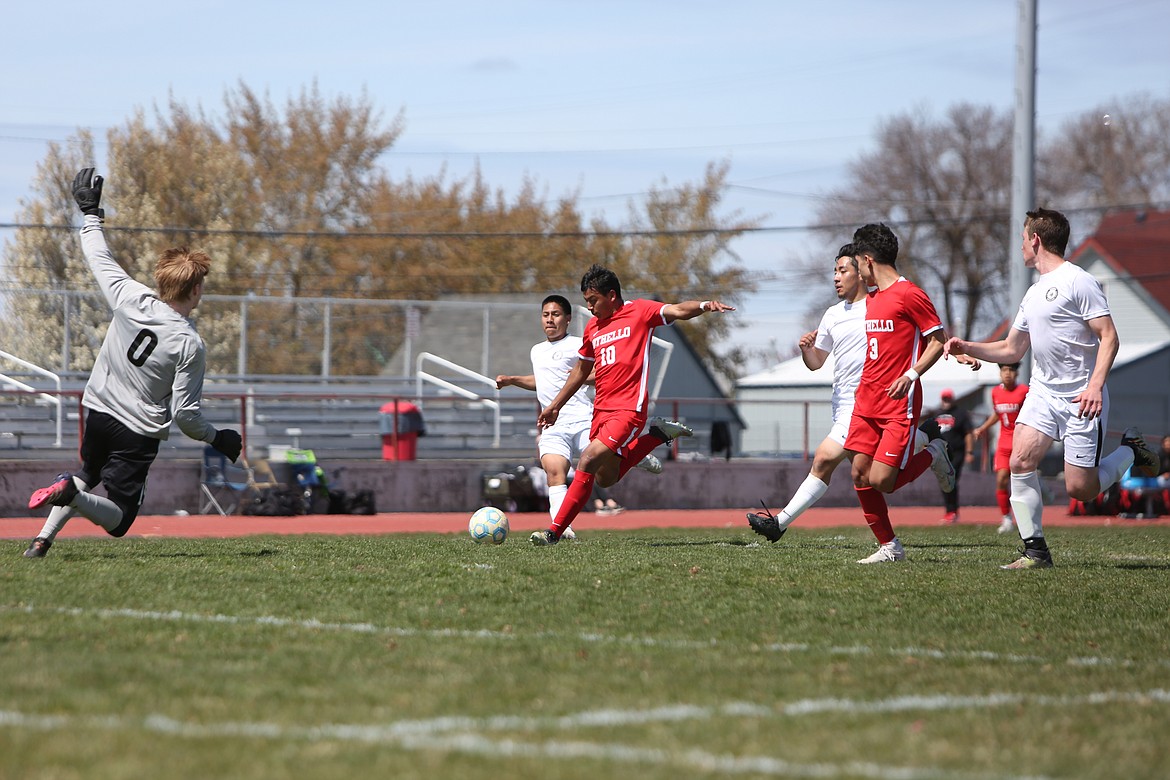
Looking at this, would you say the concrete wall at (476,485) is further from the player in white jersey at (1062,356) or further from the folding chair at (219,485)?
the player in white jersey at (1062,356)

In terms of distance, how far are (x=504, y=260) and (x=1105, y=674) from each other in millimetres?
57461

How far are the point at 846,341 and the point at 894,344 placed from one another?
143cm

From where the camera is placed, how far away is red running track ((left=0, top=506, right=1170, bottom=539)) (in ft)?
52.1

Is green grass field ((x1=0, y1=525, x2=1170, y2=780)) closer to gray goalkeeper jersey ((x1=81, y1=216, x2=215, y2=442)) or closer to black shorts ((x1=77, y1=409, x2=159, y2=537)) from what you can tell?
black shorts ((x1=77, y1=409, x2=159, y2=537))

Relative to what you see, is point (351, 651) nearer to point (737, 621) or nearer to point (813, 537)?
point (737, 621)

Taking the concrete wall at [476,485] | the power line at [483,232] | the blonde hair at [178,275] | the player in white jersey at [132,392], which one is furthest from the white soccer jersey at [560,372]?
the power line at [483,232]

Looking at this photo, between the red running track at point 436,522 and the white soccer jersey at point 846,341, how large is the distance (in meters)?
5.12

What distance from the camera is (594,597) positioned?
7.31 meters

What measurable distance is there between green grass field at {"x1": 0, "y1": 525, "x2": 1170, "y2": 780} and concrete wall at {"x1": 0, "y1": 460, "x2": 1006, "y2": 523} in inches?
420

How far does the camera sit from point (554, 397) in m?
12.5

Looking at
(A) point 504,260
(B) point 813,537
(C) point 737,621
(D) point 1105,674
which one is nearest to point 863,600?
(C) point 737,621

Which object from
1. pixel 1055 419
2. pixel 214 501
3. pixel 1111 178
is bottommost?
pixel 214 501

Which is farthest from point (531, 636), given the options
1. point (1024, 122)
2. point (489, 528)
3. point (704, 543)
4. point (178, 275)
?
point (1024, 122)

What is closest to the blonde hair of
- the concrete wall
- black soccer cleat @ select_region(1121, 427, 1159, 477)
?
black soccer cleat @ select_region(1121, 427, 1159, 477)
